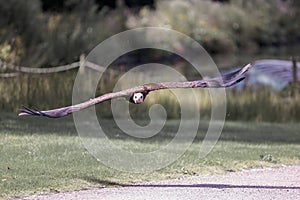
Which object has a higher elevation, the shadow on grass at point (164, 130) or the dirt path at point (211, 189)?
the shadow on grass at point (164, 130)

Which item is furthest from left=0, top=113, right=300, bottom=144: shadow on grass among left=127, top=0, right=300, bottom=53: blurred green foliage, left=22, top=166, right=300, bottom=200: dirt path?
left=127, top=0, right=300, bottom=53: blurred green foliage

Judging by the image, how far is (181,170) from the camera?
1081cm

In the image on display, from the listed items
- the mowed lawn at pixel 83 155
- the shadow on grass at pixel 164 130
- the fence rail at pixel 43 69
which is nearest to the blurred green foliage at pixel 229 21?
the fence rail at pixel 43 69

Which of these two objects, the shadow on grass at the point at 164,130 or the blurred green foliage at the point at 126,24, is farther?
the blurred green foliage at the point at 126,24

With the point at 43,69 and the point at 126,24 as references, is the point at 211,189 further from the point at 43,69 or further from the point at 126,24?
the point at 126,24

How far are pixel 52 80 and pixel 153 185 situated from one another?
8.09m

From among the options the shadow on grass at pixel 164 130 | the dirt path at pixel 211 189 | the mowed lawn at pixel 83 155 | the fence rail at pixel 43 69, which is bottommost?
the dirt path at pixel 211 189

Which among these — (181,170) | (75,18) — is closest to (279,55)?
(75,18)

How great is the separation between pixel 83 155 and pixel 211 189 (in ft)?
8.21

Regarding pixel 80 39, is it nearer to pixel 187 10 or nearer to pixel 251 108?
pixel 251 108

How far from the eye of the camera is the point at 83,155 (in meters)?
11.5

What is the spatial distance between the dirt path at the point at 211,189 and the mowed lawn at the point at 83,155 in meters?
0.33

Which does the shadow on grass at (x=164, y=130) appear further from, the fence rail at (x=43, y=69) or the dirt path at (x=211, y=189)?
the dirt path at (x=211, y=189)

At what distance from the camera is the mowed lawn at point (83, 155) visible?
9820mm
